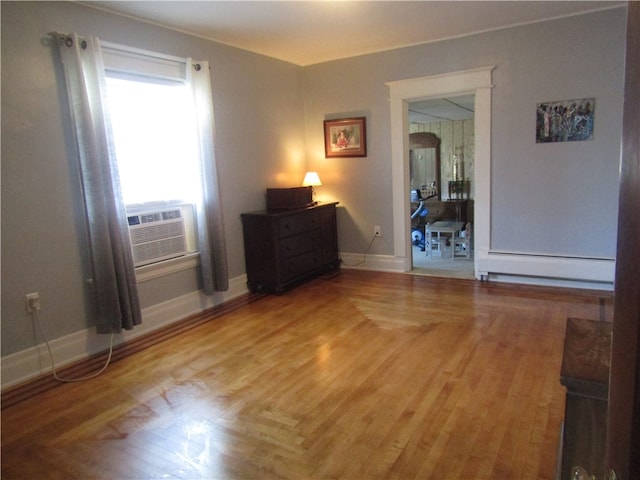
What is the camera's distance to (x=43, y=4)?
2793 millimetres

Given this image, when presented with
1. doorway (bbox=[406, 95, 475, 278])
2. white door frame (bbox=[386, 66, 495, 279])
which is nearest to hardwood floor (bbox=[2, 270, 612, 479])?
white door frame (bbox=[386, 66, 495, 279])

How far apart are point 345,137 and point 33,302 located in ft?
11.4

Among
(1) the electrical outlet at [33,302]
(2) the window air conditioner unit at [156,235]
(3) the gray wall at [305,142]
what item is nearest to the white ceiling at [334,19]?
(3) the gray wall at [305,142]

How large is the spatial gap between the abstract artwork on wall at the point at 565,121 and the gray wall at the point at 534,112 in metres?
0.05

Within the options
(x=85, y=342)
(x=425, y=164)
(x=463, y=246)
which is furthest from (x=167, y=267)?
(x=425, y=164)

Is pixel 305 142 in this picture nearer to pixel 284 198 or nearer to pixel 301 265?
pixel 284 198

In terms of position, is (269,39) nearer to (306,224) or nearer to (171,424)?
(306,224)

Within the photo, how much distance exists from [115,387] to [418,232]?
18.7ft

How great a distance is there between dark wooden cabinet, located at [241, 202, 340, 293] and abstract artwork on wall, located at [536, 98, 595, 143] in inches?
91.0

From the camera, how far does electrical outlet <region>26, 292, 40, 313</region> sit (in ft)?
9.12

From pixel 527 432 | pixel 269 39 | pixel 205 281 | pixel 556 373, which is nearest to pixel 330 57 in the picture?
pixel 269 39

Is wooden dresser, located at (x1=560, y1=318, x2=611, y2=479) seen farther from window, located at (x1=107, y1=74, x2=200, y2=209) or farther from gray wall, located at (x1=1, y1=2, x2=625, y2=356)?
window, located at (x1=107, y1=74, x2=200, y2=209)

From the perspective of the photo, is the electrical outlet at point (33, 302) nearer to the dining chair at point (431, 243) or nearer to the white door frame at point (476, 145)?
the white door frame at point (476, 145)

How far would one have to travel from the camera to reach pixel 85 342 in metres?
3.10
